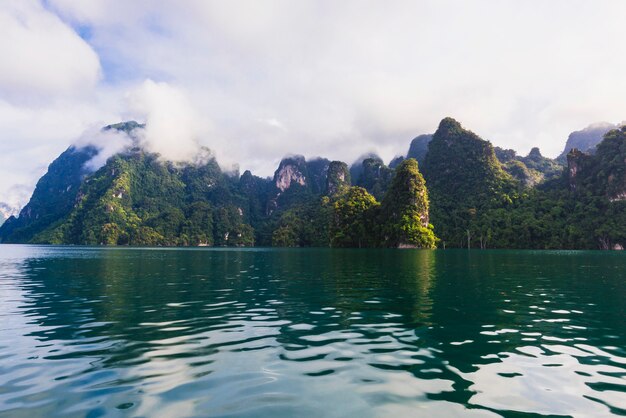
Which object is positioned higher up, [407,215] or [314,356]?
[407,215]

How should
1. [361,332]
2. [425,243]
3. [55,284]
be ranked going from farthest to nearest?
[425,243] < [55,284] < [361,332]

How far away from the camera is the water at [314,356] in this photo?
8.25m

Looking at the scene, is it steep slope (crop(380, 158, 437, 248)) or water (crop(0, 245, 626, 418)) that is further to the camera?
steep slope (crop(380, 158, 437, 248))

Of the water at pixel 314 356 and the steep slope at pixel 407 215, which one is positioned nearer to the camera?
the water at pixel 314 356

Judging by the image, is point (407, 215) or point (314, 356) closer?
point (314, 356)

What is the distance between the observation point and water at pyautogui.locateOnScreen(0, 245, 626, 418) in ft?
27.1

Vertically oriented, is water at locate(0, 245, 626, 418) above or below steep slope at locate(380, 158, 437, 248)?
below

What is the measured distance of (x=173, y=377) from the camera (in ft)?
32.7

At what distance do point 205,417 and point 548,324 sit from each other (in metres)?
16.4

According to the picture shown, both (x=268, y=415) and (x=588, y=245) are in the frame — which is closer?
(x=268, y=415)

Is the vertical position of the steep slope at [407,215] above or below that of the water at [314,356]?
above

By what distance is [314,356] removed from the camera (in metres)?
12.0

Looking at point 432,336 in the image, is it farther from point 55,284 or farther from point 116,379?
point 55,284

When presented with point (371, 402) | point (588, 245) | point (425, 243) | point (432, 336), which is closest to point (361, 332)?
point (432, 336)
